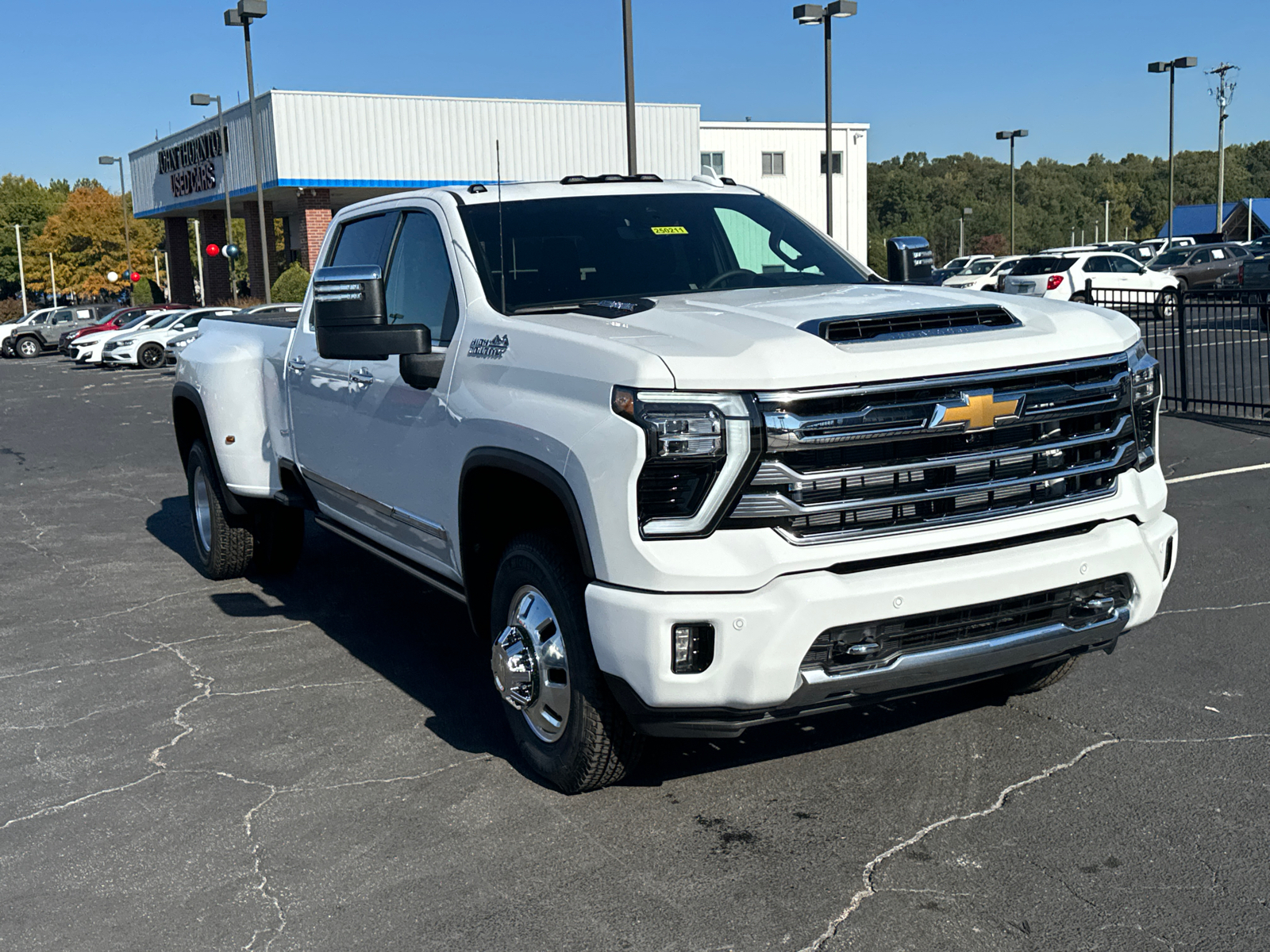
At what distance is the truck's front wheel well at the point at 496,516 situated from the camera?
164 inches

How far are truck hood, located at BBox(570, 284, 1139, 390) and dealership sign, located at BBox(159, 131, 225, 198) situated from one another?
41672 mm

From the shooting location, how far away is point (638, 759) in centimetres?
431

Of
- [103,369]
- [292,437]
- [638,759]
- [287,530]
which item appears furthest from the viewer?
[103,369]

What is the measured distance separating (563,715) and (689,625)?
0.79m

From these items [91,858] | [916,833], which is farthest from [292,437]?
[916,833]

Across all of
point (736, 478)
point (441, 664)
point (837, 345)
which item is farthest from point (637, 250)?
point (441, 664)

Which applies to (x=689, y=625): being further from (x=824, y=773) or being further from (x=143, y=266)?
(x=143, y=266)

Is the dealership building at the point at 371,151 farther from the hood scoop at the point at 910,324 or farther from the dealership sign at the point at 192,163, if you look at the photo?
the hood scoop at the point at 910,324

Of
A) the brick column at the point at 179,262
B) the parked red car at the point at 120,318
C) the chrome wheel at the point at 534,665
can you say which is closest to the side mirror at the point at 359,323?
the chrome wheel at the point at 534,665

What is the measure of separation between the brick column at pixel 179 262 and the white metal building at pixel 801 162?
79.3ft

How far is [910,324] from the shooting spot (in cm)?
399

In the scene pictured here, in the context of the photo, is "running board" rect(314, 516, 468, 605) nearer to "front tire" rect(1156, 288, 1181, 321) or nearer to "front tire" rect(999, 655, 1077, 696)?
"front tire" rect(999, 655, 1077, 696)

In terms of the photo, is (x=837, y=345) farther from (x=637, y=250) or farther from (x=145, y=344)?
(x=145, y=344)

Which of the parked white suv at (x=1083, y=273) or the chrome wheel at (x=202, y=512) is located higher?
the parked white suv at (x=1083, y=273)
